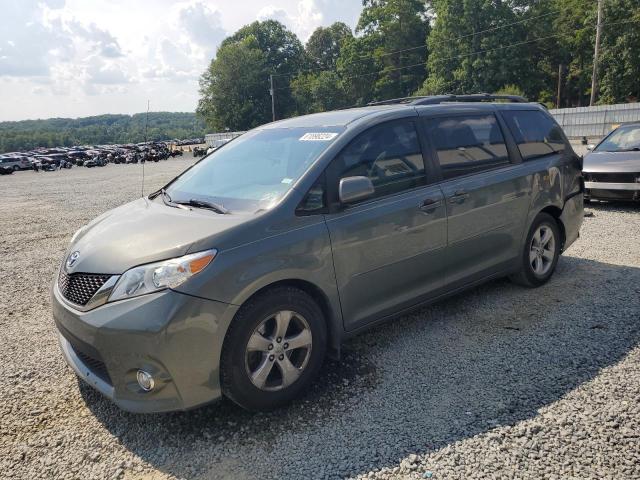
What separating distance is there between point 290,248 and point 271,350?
63 centimetres

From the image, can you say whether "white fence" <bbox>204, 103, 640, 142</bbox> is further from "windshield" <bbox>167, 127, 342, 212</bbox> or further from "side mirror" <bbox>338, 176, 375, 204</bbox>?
"side mirror" <bbox>338, 176, 375, 204</bbox>

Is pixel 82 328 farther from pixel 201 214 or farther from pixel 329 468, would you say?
pixel 329 468

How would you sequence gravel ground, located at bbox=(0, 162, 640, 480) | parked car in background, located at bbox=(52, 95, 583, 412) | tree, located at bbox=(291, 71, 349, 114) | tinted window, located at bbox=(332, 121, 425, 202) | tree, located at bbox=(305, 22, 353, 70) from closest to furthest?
gravel ground, located at bbox=(0, 162, 640, 480) → parked car in background, located at bbox=(52, 95, 583, 412) → tinted window, located at bbox=(332, 121, 425, 202) → tree, located at bbox=(291, 71, 349, 114) → tree, located at bbox=(305, 22, 353, 70)

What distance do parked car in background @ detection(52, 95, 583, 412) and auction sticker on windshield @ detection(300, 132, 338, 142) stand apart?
2 centimetres

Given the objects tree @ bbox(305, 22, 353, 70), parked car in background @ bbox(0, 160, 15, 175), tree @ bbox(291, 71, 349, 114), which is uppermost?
tree @ bbox(305, 22, 353, 70)

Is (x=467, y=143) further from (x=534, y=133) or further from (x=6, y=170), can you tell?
(x=6, y=170)

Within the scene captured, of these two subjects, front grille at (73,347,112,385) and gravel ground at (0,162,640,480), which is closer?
gravel ground at (0,162,640,480)

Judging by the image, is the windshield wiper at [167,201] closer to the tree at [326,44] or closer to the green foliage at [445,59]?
the green foliage at [445,59]

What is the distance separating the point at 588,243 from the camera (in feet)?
21.6

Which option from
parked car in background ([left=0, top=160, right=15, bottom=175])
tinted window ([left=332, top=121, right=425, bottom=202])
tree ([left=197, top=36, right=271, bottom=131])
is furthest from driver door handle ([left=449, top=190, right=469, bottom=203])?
tree ([left=197, top=36, right=271, bottom=131])

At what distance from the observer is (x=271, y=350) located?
9.83 ft

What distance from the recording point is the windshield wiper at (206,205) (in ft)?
10.7

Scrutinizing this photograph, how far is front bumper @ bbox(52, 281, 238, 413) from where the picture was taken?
262 centimetres

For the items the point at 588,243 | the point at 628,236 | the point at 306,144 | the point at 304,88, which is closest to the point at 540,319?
the point at 306,144
